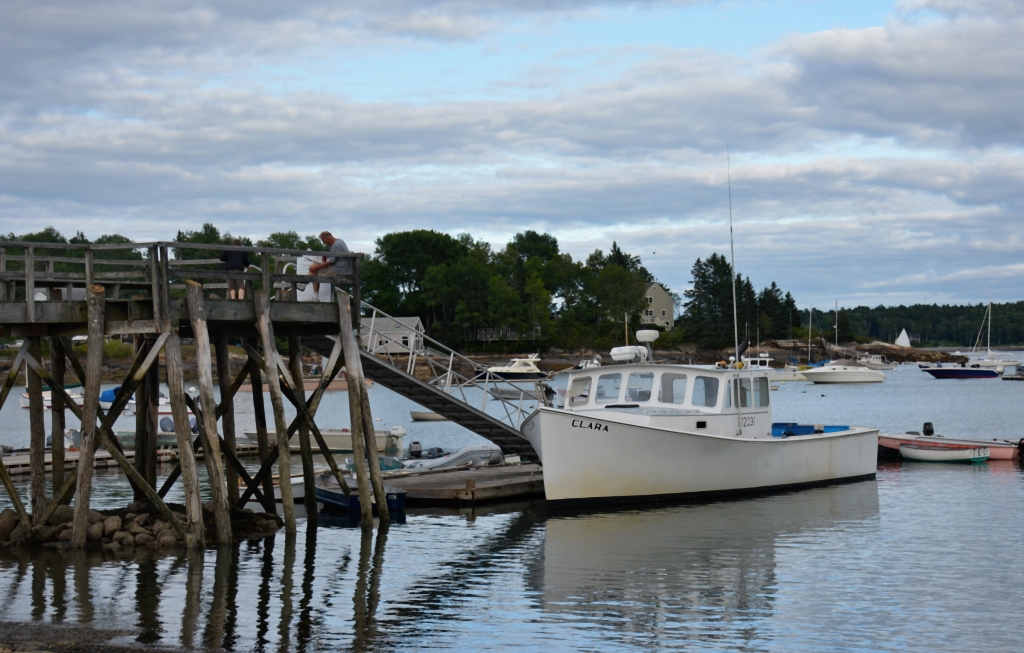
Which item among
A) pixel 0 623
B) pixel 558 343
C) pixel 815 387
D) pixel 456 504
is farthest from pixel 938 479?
pixel 558 343

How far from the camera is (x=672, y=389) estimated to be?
2308 centimetres

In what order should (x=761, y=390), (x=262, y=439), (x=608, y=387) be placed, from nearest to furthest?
(x=262, y=439)
(x=608, y=387)
(x=761, y=390)

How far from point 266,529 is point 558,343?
10302 cm

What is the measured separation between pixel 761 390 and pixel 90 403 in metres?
14.4

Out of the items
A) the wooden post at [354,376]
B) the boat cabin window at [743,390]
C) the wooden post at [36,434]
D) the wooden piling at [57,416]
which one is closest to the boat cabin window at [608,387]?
the boat cabin window at [743,390]

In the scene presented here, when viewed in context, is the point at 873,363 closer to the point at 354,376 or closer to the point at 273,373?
the point at 354,376

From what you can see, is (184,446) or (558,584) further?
(184,446)

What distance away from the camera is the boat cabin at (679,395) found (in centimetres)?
2259

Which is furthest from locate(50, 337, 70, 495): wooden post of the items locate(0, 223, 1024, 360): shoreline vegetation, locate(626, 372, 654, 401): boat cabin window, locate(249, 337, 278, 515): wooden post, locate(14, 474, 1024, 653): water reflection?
locate(0, 223, 1024, 360): shoreline vegetation

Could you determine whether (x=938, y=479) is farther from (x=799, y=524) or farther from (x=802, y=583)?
(x=802, y=583)

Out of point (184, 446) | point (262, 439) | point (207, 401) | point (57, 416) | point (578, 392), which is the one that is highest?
point (207, 401)

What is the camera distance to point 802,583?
1545 cm

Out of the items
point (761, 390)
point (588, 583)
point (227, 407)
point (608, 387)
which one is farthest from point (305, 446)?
point (761, 390)

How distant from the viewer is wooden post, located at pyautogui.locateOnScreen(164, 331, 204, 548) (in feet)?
51.8
